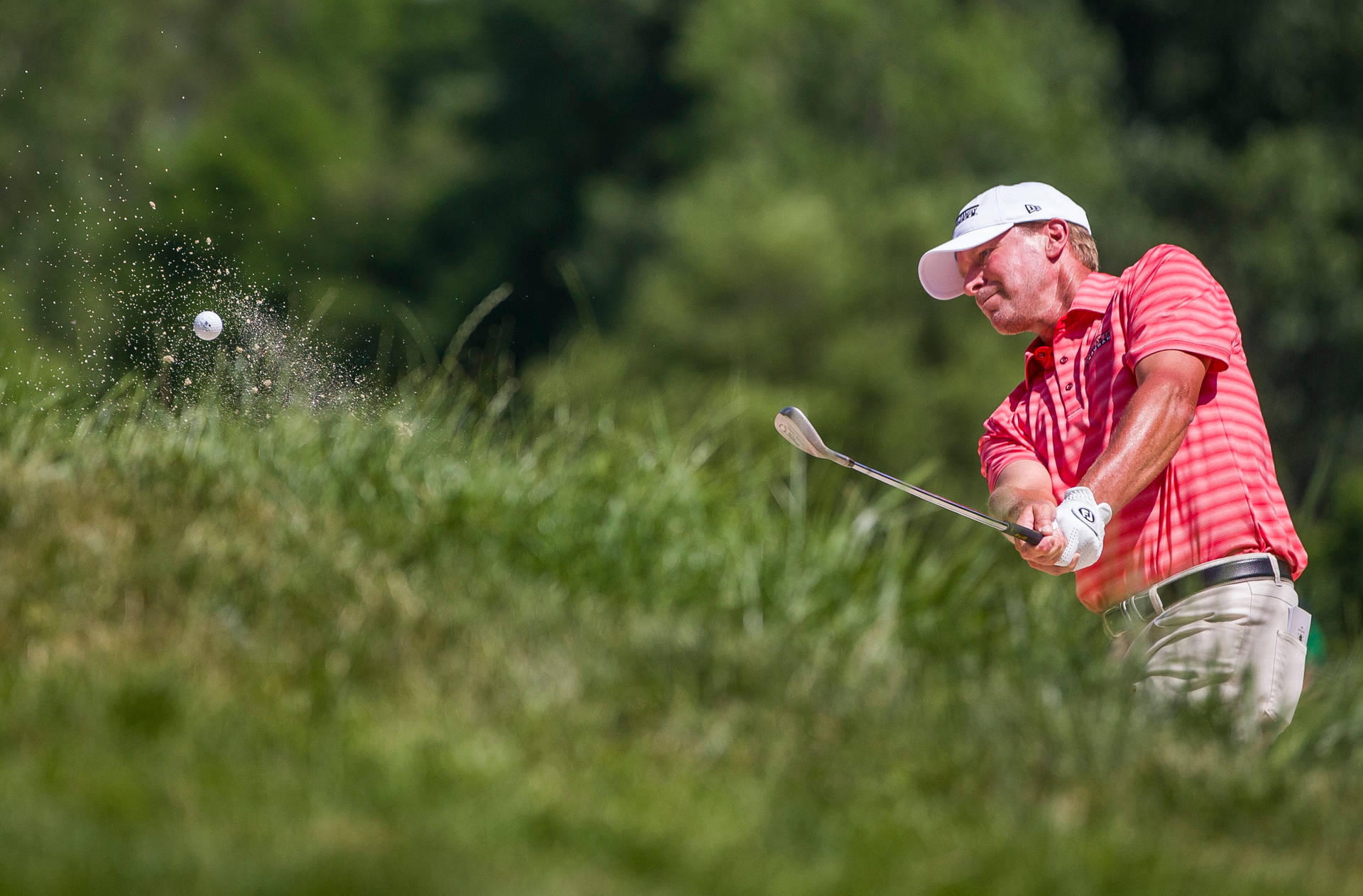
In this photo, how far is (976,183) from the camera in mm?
25531

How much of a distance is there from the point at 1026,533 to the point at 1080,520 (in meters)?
0.18

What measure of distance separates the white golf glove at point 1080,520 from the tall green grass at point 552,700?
10.5 inches

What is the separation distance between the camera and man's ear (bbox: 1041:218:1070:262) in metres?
4.76

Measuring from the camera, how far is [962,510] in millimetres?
4305

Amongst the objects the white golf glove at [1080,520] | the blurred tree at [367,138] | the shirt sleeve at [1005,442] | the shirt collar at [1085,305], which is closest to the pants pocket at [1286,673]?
the white golf glove at [1080,520]

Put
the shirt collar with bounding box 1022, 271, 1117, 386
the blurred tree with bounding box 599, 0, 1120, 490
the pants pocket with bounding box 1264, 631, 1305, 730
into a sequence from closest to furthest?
the pants pocket with bounding box 1264, 631, 1305, 730 < the shirt collar with bounding box 1022, 271, 1117, 386 < the blurred tree with bounding box 599, 0, 1120, 490

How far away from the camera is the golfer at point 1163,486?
12.9ft

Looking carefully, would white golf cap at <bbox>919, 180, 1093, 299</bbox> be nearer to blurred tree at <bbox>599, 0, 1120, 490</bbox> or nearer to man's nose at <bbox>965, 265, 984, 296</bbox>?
man's nose at <bbox>965, 265, 984, 296</bbox>

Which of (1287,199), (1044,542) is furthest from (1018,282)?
(1287,199)

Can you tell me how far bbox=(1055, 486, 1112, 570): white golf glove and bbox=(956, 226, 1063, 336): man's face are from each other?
0.94 meters

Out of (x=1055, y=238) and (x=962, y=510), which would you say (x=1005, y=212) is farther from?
(x=962, y=510)

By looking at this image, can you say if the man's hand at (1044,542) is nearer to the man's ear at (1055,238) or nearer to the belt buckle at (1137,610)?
the belt buckle at (1137,610)

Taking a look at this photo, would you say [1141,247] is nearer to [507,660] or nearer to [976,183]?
[976,183]

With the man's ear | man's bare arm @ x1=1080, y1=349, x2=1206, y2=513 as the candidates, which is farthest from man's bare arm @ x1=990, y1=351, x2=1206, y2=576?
the man's ear
